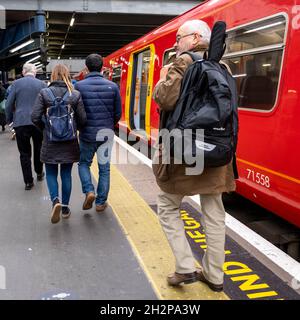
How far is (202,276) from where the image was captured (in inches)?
115

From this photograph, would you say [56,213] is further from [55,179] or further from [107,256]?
[107,256]

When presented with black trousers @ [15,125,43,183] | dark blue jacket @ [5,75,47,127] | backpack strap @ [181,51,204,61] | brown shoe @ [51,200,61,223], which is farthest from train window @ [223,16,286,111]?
black trousers @ [15,125,43,183]

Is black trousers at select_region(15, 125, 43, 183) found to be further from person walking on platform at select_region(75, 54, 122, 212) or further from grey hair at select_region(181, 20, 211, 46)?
grey hair at select_region(181, 20, 211, 46)

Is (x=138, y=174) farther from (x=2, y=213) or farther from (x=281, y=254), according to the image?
(x=281, y=254)

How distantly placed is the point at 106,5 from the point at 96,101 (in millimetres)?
9866

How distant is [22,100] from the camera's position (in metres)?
5.51

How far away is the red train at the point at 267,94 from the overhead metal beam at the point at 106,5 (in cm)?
866

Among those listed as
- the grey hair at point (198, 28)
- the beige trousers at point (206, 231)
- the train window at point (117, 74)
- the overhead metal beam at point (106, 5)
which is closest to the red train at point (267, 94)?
the grey hair at point (198, 28)

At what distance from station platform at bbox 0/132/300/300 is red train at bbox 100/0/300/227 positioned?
631 mm

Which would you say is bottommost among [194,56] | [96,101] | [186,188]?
[186,188]

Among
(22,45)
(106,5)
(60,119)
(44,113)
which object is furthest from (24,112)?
(22,45)

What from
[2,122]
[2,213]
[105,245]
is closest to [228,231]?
[105,245]

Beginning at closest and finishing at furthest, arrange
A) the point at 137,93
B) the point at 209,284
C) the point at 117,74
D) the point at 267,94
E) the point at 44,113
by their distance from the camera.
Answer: the point at 209,284 < the point at 267,94 < the point at 44,113 < the point at 137,93 < the point at 117,74

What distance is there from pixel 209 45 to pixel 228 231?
1964 millimetres
